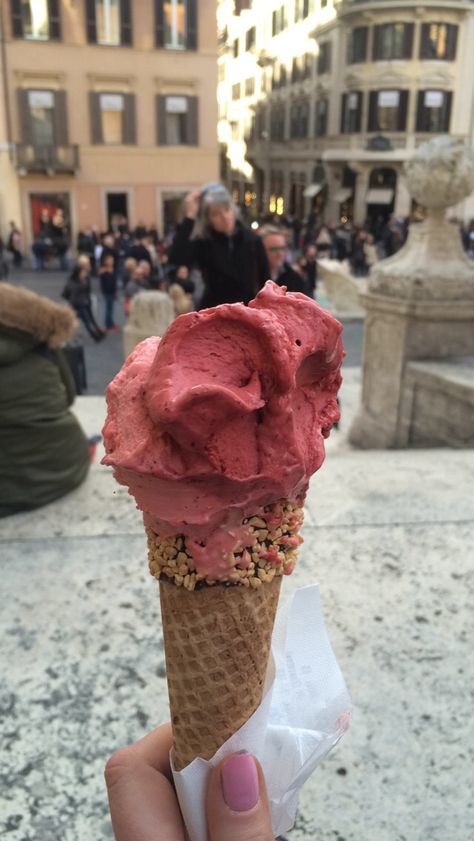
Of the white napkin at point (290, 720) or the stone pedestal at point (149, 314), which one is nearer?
the white napkin at point (290, 720)

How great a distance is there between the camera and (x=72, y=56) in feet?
80.3

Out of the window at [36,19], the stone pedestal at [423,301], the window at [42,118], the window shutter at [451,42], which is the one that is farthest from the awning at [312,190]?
the stone pedestal at [423,301]

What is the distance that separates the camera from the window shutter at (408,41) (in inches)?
1256

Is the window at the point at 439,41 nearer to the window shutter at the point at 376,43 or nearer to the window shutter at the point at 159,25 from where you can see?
the window shutter at the point at 376,43

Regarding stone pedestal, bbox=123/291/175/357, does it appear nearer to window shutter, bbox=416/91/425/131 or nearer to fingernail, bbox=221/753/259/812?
fingernail, bbox=221/753/259/812

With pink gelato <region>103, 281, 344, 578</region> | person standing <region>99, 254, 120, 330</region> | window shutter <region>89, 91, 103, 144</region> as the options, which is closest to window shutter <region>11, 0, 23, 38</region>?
window shutter <region>89, 91, 103, 144</region>

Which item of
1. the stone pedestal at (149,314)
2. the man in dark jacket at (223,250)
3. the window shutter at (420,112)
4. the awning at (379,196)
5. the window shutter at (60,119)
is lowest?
the stone pedestal at (149,314)

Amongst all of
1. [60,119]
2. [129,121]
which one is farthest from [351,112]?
[60,119]

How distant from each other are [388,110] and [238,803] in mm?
35793

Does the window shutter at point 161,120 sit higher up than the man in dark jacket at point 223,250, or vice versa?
the window shutter at point 161,120

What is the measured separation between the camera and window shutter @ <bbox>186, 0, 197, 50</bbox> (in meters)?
24.9

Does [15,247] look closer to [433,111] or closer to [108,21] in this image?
[108,21]

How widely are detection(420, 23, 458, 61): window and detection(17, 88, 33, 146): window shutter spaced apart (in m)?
18.3

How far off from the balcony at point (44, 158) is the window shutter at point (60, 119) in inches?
16.3
